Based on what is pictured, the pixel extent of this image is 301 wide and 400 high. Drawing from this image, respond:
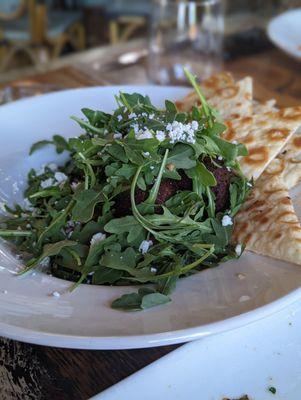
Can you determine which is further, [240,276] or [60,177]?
[60,177]

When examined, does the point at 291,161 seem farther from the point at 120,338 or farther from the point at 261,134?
the point at 120,338

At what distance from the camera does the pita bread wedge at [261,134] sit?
42.1 inches

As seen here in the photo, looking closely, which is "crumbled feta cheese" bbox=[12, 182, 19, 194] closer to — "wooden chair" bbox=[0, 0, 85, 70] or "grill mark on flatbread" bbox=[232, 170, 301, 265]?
"grill mark on flatbread" bbox=[232, 170, 301, 265]

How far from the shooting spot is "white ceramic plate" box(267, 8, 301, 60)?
1714 mm

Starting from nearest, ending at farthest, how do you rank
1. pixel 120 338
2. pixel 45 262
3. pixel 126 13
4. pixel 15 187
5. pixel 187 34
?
pixel 120 338 < pixel 45 262 < pixel 15 187 < pixel 187 34 < pixel 126 13

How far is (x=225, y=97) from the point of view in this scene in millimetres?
1286

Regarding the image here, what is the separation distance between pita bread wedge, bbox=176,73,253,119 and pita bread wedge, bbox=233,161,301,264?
220 mm

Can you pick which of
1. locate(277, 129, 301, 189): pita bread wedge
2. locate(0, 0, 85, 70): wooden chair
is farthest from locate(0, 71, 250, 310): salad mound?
locate(0, 0, 85, 70): wooden chair

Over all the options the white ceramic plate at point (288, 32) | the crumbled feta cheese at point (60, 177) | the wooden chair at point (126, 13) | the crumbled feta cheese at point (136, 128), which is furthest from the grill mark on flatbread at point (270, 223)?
the wooden chair at point (126, 13)

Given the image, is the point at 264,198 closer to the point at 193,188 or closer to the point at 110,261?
the point at 193,188

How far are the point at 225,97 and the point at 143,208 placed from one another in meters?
0.47

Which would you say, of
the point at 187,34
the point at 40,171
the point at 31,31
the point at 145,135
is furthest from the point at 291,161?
the point at 31,31

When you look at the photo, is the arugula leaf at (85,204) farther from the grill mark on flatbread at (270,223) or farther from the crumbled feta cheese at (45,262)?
the grill mark on flatbread at (270,223)

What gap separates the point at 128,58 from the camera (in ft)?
6.63
